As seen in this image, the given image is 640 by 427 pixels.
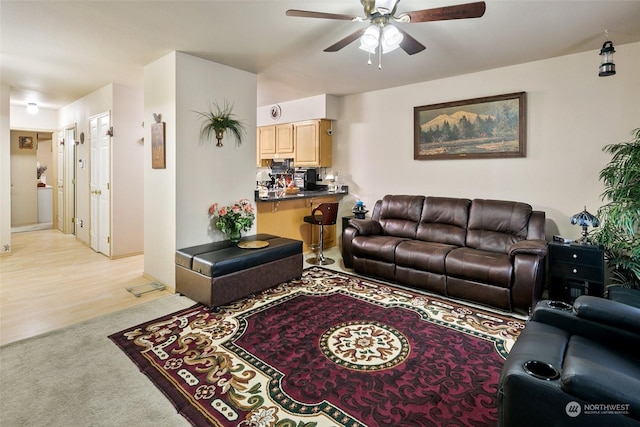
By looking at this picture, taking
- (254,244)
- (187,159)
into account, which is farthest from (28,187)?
(254,244)

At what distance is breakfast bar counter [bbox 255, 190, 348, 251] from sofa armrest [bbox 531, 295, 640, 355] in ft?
11.9

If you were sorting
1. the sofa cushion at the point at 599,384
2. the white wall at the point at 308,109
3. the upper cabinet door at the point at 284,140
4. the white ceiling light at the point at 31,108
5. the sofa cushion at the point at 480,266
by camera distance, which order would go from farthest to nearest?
the upper cabinet door at the point at 284,140 → the white ceiling light at the point at 31,108 → the white wall at the point at 308,109 → the sofa cushion at the point at 480,266 → the sofa cushion at the point at 599,384

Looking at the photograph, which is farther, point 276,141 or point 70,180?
point 70,180

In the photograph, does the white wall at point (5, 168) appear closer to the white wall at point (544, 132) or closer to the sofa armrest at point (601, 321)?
the white wall at point (544, 132)

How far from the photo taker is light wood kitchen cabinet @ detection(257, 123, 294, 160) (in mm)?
6320

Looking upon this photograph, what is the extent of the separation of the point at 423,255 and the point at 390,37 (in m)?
2.32

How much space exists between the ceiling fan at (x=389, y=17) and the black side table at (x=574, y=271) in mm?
2436

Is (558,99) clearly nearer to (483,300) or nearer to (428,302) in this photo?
(483,300)

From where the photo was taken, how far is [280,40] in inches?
132

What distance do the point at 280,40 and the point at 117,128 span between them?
10.8ft

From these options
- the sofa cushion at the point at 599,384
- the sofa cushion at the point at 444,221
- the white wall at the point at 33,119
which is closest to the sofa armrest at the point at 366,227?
the sofa cushion at the point at 444,221

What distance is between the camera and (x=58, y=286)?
157 inches

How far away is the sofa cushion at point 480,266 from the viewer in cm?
330

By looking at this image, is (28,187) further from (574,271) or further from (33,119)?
(574,271)
